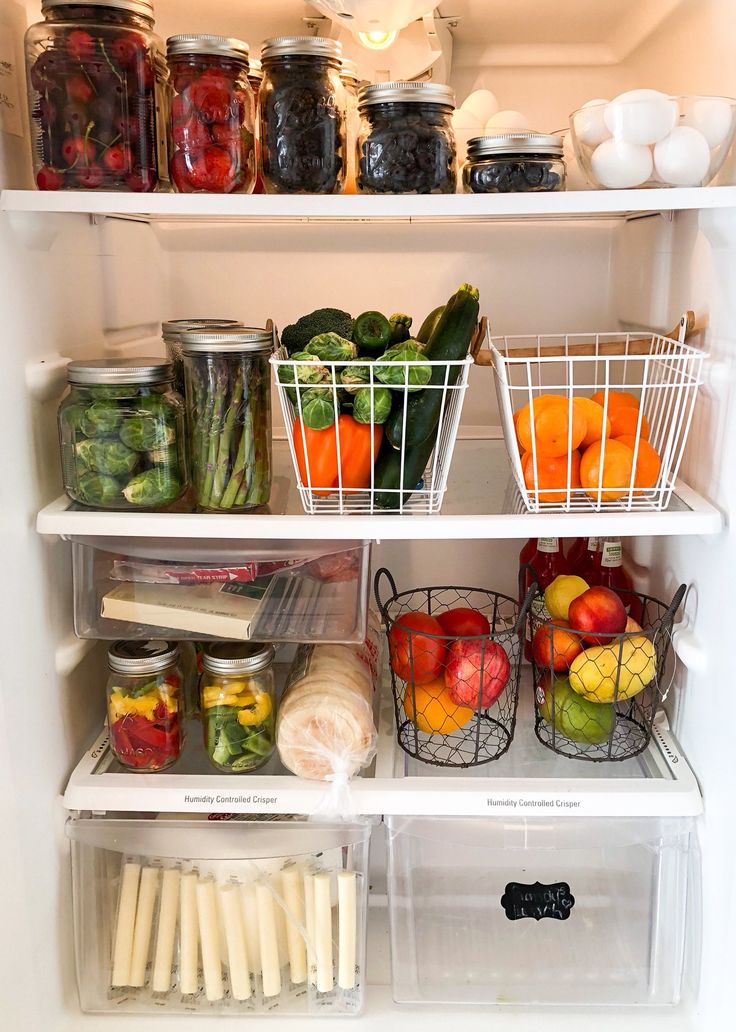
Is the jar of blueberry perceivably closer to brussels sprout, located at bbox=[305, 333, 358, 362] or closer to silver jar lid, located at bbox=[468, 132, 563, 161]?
silver jar lid, located at bbox=[468, 132, 563, 161]

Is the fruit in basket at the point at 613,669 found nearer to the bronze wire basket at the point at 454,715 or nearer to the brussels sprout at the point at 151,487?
the bronze wire basket at the point at 454,715

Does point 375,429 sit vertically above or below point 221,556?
above

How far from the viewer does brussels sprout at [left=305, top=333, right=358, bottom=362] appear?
3.24 feet

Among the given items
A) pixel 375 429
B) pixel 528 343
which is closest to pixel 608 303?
pixel 528 343

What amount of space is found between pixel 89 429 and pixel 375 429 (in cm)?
31

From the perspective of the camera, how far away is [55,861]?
1.10 m

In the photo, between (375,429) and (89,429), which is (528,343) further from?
(89,429)

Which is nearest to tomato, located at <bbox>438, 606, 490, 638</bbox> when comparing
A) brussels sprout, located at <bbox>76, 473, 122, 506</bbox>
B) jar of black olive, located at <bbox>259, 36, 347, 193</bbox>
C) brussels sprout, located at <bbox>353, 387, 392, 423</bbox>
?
brussels sprout, located at <bbox>353, 387, 392, 423</bbox>

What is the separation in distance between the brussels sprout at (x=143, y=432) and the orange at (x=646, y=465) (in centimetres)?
51

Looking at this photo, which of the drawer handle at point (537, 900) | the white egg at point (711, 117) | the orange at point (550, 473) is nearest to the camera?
the white egg at point (711, 117)

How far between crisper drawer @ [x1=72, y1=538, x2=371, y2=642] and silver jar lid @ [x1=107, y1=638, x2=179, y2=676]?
0.03m

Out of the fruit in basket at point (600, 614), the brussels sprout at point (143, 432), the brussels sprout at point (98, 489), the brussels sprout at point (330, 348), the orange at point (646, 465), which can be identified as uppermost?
the brussels sprout at point (330, 348)

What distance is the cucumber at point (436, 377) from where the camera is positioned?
1.00m

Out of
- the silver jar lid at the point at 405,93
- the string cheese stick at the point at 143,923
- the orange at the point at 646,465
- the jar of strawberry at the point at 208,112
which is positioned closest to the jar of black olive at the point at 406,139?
the silver jar lid at the point at 405,93
